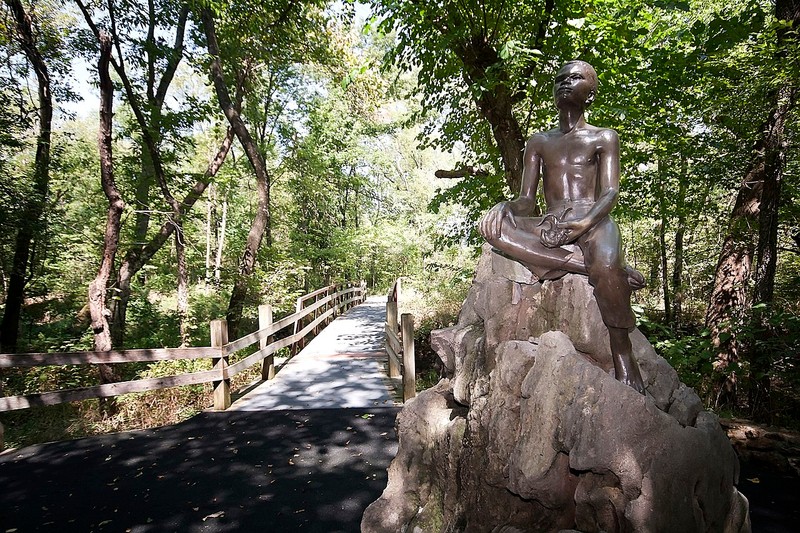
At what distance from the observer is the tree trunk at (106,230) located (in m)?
5.89

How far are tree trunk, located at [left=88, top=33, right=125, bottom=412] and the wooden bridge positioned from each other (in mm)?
1411

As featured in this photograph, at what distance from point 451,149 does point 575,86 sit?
266 inches

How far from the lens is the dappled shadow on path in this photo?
315 cm

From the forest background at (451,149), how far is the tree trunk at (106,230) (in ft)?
0.09

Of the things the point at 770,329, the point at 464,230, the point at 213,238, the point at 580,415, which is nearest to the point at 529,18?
the point at 464,230

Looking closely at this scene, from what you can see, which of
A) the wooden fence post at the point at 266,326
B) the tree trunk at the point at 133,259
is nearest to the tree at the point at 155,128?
the tree trunk at the point at 133,259

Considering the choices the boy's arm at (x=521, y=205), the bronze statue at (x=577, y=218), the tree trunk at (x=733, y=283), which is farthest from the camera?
the tree trunk at (x=733, y=283)

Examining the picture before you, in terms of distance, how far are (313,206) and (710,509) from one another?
17529 millimetres

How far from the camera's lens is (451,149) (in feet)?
29.7

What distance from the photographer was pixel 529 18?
6.39 meters

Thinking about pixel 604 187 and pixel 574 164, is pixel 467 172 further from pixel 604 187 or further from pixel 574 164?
pixel 604 187

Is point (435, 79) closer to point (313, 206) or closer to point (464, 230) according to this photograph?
point (464, 230)

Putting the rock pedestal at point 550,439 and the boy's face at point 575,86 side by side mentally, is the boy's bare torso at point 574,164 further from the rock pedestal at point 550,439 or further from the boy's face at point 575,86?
the rock pedestal at point 550,439

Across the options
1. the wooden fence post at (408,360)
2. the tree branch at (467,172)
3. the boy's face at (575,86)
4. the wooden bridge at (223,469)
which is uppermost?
the tree branch at (467,172)
